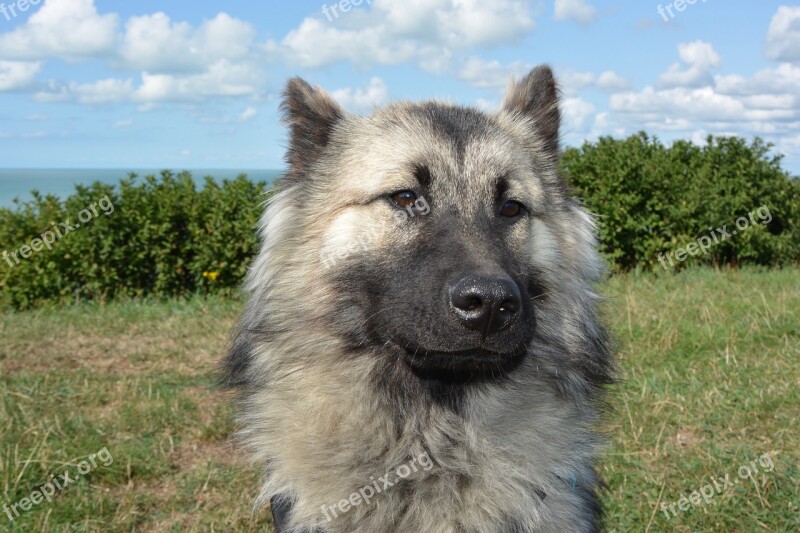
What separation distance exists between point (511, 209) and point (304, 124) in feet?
3.50

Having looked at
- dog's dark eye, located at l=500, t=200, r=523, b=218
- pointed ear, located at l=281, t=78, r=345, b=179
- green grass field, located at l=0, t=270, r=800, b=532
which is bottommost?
green grass field, located at l=0, t=270, r=800, b=532

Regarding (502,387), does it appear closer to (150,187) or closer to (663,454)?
(663,454)

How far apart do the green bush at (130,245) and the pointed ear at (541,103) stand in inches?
249

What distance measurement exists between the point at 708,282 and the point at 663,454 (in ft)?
18.8

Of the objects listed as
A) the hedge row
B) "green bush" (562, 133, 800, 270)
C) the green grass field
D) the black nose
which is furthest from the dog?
"green bush" (562, 133, 800, 270)

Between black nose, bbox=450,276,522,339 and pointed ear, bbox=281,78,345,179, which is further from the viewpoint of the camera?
pointed ear, bbox=281,78,345,179

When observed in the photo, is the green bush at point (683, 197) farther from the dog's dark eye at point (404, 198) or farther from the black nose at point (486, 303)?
the black nose at point (486, 303)

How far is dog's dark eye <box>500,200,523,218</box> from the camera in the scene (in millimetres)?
3285

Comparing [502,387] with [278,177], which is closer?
[502,387]

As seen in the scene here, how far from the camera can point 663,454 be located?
191 inches

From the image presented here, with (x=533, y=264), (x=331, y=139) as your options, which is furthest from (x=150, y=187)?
(x=533, y=264)

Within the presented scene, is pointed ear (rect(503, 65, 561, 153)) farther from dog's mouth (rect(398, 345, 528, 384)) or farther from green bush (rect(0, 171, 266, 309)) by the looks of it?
green bush (rect(0, 171, 266, 309))

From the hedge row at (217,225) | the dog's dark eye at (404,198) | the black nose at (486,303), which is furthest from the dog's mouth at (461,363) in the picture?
the hedge row at (217,225)

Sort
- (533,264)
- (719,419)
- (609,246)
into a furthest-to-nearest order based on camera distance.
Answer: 1. (609,246)
2. (719,419)
3. (533,264)
